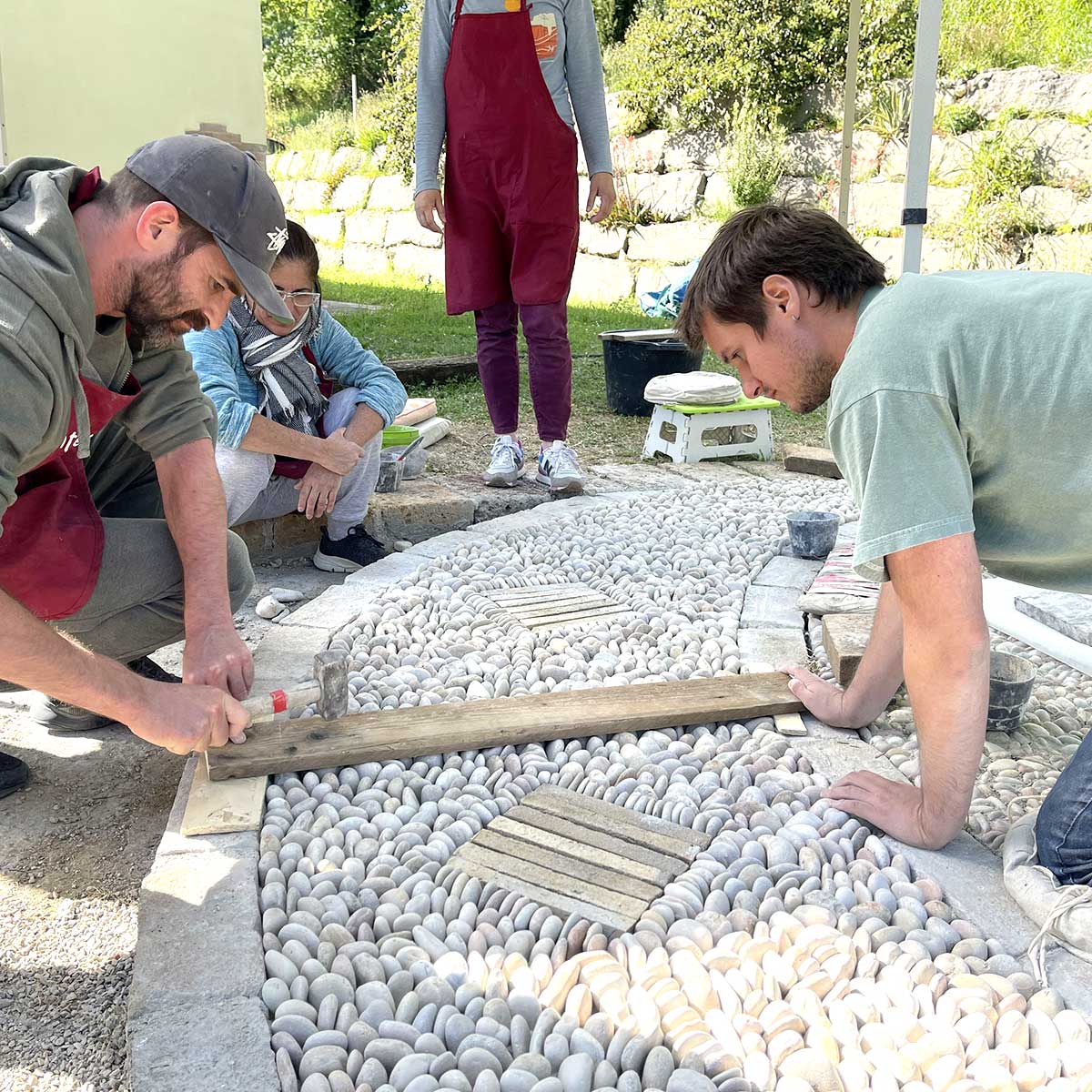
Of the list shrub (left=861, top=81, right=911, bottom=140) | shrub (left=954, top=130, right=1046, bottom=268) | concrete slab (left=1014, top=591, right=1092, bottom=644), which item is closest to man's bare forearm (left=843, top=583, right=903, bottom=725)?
concrete slab (left=1014, top=591, right=1092, bottom=644)

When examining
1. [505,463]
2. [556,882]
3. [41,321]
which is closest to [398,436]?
[505,463]

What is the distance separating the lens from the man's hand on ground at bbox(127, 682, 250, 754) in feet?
6.09

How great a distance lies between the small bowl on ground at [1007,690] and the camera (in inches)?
92.5

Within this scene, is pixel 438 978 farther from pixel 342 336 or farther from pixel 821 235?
pixel 342 336

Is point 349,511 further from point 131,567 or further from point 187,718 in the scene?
point 187,718

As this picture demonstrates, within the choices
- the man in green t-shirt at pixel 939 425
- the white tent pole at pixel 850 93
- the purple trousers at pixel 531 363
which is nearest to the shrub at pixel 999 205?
the white tent pole at pixel 850 93

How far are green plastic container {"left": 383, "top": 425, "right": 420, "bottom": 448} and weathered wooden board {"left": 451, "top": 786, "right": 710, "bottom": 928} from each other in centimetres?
242

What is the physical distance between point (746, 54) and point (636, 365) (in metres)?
5.38

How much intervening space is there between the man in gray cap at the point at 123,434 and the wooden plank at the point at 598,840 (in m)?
0.59

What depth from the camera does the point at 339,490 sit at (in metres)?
3.56

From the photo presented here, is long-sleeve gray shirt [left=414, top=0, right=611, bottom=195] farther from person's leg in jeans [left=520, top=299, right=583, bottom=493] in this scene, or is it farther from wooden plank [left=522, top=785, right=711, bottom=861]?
wooden plank [left=522, top=785, right=711, bottom=861]

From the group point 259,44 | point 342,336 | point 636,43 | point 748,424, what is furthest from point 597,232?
point 342,336

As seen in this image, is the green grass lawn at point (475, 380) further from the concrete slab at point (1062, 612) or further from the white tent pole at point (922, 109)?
the concrete slab at point (1062, 612)

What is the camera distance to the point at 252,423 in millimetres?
3236
